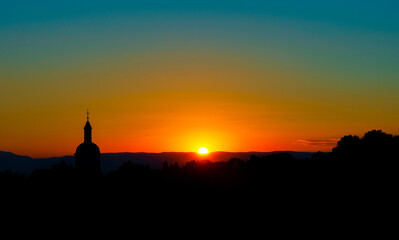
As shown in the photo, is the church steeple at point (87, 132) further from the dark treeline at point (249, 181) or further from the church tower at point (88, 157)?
the dark treeline at point (249, 181)

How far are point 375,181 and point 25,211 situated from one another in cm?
3698

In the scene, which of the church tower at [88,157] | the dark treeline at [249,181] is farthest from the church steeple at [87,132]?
the dark treeline at [249,181]

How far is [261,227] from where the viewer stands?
59562 millimetres

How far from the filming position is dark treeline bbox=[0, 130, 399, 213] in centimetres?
6788

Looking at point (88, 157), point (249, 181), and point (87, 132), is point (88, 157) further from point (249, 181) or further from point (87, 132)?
point (249, 181)

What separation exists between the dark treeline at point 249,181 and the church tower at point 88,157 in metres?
1.97

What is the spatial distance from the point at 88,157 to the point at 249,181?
23.7 metres

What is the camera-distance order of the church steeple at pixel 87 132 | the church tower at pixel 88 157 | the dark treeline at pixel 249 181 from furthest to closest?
1. the church steeple at pixel 87 132
2. the church tower at pixel 88 157
3. the dark treeline at pixel 249 181

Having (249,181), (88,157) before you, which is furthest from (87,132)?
(249,181)

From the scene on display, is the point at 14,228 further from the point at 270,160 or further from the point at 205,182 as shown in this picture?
the point at 270,160

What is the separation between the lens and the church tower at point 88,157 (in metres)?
87.3

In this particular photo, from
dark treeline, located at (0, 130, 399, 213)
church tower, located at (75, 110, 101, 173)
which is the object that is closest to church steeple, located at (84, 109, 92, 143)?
church tower, located at (75, 110, 101, 173)

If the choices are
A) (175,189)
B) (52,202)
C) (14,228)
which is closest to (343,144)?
(175,189)

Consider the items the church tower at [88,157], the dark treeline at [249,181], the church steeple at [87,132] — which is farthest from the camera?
the church steeple at [87,132]
